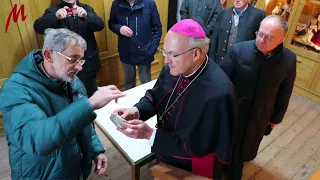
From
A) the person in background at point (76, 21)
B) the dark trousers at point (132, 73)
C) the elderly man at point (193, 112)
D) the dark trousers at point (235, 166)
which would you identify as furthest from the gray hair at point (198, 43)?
the dark trousers at point (132, 73)

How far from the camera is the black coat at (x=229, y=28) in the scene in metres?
2.78

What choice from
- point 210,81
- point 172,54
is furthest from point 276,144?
point 172,54

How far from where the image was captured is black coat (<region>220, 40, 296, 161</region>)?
188 centimetres

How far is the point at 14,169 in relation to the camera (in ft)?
4.34

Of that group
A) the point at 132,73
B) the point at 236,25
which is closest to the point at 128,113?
the point at 132,73

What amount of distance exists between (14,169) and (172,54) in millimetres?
1095

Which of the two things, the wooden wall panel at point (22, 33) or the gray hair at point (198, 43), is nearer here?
the gray hair at point (198, 43)

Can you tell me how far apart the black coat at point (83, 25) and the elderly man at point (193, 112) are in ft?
4.86

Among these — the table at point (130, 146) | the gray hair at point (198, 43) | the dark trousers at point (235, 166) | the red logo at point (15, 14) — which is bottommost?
the dark trousers at point (235, 166)

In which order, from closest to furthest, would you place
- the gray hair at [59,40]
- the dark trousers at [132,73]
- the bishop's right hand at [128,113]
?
the gray hair at [59,40]
the bishop's right hand at [128,113]
the dark trousers at [132,73]

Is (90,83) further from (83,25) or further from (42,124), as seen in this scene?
(42,124)

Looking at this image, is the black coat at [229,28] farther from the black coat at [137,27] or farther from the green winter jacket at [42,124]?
the green winter jacket at [42,124]

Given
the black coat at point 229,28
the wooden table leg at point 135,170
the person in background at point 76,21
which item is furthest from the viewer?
the black coat at point 229,28

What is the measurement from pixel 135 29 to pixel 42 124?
2.16 m
